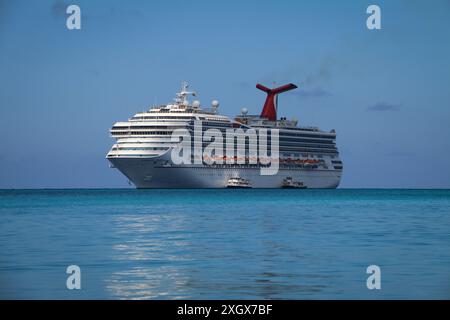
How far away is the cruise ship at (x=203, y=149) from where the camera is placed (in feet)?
319

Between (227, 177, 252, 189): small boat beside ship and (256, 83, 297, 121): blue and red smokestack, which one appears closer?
(227, 177, 252, 189): small boat beside ship

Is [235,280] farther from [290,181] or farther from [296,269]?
[290,181]

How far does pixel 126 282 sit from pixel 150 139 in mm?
80949

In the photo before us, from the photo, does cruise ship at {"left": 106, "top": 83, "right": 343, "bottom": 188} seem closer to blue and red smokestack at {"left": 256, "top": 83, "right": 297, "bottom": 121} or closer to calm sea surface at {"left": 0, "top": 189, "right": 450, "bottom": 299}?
blue and red smokestack at {"left": 256, "top": 83, "right": 297, "bottom": 121}

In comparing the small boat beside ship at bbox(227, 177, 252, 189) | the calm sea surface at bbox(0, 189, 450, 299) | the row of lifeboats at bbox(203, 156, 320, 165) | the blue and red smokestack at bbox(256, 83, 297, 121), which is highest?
the blue and red smokestack at bbox(256, 83, 297, 121)

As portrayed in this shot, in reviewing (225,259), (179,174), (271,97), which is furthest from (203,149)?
(225,259)

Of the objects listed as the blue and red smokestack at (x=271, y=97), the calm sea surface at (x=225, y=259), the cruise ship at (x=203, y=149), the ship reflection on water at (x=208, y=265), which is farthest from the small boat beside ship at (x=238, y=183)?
the ship reflection on water at (x=208, y=265)

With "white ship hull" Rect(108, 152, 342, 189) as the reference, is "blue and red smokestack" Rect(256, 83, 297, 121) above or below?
above

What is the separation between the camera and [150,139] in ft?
325

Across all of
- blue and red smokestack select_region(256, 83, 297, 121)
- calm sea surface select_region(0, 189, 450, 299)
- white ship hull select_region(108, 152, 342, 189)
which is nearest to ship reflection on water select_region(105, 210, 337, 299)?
calm sea surface select_region(0, 189, 450, 299)

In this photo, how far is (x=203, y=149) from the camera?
339 ft

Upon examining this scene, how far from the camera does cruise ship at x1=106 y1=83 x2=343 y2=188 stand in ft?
319

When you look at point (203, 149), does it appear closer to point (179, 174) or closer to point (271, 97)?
point (179, 174)

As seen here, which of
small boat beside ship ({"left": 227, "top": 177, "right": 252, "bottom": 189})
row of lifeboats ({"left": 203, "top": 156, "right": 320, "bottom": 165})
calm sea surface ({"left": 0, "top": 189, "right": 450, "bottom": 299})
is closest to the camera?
calm sea surface ({"left": 0, "top": 189, "right": 450, "bottom": 299})
